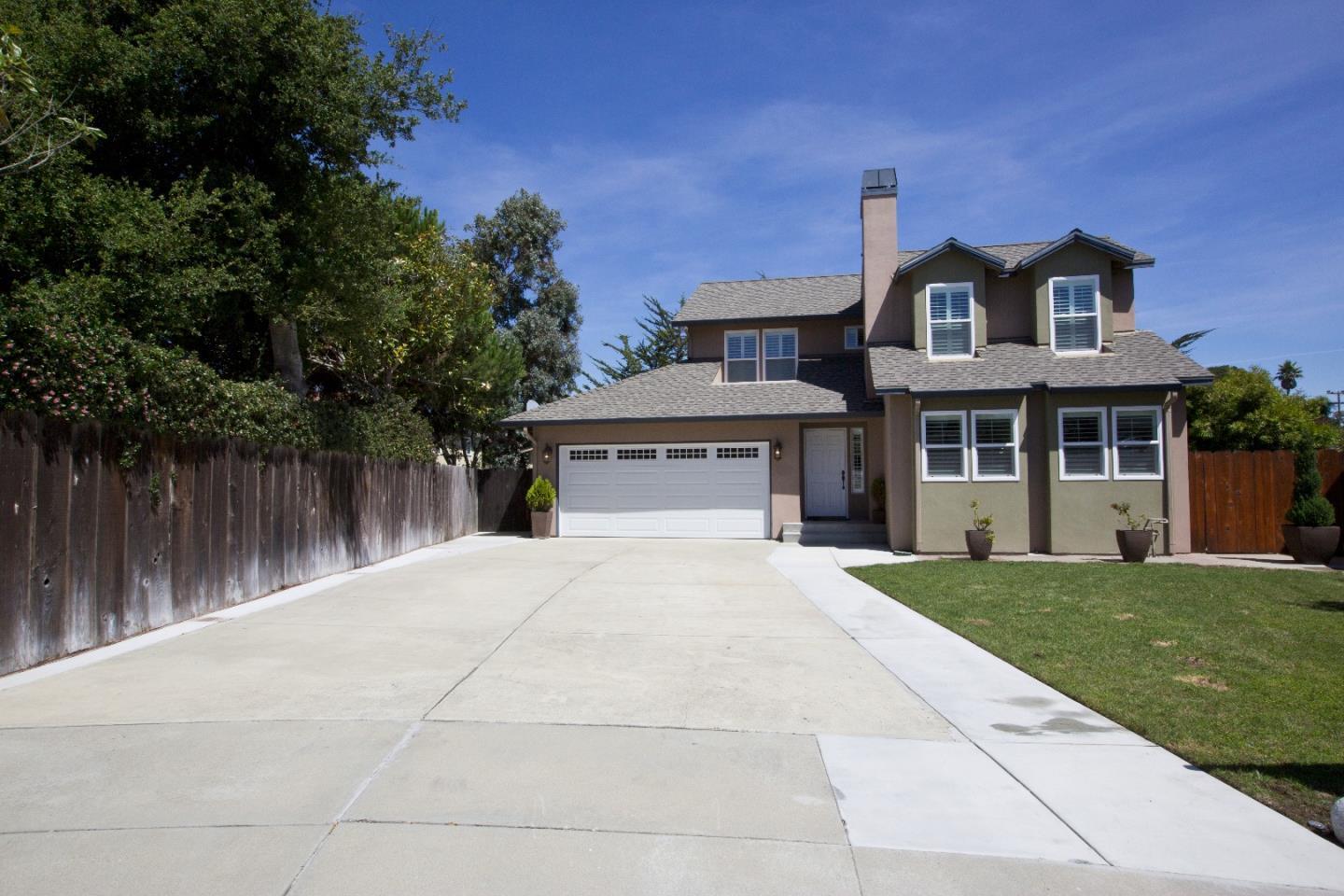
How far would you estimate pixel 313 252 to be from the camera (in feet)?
38.3

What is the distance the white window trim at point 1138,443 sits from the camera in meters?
14.9

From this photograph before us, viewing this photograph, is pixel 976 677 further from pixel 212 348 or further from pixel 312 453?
pixel 212 348

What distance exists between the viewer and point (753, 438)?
18453mm

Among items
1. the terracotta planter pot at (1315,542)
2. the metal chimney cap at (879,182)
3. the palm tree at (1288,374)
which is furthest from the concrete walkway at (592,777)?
the palm tree at (1288,374)

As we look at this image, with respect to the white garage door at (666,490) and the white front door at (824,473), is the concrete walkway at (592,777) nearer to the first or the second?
the white garage door at (666,490)

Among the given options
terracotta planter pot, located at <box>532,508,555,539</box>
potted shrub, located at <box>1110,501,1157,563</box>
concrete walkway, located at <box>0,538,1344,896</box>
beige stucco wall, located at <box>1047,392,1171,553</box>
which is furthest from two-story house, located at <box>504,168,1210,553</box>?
concrete walkway, located at <box>0,538,1344,896</box>

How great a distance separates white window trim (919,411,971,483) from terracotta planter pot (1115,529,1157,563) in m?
2.75

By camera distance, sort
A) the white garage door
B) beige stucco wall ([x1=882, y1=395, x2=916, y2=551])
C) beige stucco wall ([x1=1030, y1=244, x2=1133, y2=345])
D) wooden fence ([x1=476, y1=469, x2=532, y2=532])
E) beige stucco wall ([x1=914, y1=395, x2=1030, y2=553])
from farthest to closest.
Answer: wooden fence ([x1=476, y1=469, x2=532, y2=532]) < the white garage door < beige stucco wall ([x1=1030, y1=244, x2=1133, y2=345]) < beige stucco wall ([x1=882, y1=395, x2=916, y2=551]) < beige stucco wall ([x1=914, y1=395, x2=1030, y2=553])

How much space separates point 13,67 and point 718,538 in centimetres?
1498

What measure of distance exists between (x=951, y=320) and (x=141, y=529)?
14190 millimetres

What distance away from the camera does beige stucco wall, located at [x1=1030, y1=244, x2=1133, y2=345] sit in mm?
16172

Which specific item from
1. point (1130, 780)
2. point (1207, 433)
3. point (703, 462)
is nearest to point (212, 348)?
point (703, 462)

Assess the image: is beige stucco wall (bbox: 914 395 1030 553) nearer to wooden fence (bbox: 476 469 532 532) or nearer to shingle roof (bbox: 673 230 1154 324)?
shingle roof (bbox: 673 230 1154 324)

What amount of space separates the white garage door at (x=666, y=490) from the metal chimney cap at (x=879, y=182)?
593cm
